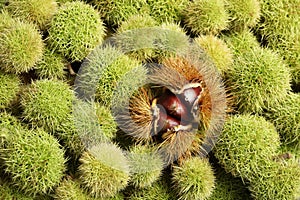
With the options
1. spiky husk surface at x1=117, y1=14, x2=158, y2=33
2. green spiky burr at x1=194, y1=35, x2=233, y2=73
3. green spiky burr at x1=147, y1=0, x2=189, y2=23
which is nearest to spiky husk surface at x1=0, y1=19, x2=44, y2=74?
spiky husk surface at x1=117, y1=14, x2=158, y2=33

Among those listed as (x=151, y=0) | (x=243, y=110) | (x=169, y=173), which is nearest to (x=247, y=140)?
(x=243, y=110)

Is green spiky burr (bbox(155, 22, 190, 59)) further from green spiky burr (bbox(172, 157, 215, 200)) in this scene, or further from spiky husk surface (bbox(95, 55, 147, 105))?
green spiky burr (bbox(172, 157, 215, 200))

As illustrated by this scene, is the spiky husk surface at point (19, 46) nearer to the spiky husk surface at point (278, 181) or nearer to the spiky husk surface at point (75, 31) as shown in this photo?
the spiky husk surface at point (75, 31)

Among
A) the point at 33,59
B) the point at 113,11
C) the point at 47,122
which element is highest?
the point at 113,11

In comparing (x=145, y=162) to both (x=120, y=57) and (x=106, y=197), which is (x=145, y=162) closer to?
(x=106, y=197)

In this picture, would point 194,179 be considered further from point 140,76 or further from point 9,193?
point 9,193
